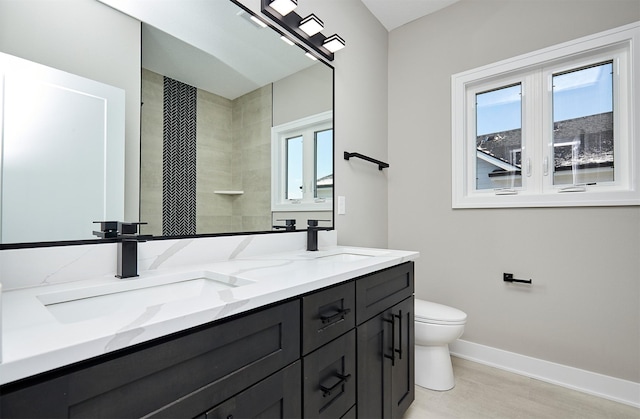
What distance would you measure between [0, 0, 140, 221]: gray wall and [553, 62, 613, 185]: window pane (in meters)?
2.38

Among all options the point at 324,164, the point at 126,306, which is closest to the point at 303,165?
the point at 324,164

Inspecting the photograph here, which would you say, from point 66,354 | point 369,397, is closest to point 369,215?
point 369,397

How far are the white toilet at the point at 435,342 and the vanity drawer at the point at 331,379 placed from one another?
0.88m

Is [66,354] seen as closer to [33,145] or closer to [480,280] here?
[33,145]

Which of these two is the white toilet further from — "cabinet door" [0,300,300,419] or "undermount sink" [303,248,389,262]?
"cabinet door" [0,300,300,419]

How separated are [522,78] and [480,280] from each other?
145cm

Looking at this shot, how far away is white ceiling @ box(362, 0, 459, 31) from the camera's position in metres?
2.32

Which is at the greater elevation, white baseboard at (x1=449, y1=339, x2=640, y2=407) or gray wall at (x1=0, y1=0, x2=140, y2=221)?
gray wall at (x1=0, y1=0, x2=140, y2=221)

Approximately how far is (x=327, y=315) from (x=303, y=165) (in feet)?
3.21

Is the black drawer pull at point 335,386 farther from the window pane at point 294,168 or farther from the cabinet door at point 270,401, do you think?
the window pane at point 294,168

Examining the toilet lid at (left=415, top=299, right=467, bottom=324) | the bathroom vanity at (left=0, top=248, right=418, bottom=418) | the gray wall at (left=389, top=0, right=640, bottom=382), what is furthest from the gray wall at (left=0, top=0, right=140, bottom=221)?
the gray wall at (left=389, top=0, right=640, bottom=382)

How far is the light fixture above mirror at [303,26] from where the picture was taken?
152 centimetres

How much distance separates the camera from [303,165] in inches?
68.2

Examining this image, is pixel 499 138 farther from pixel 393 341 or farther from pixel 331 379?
pixel 331 379
